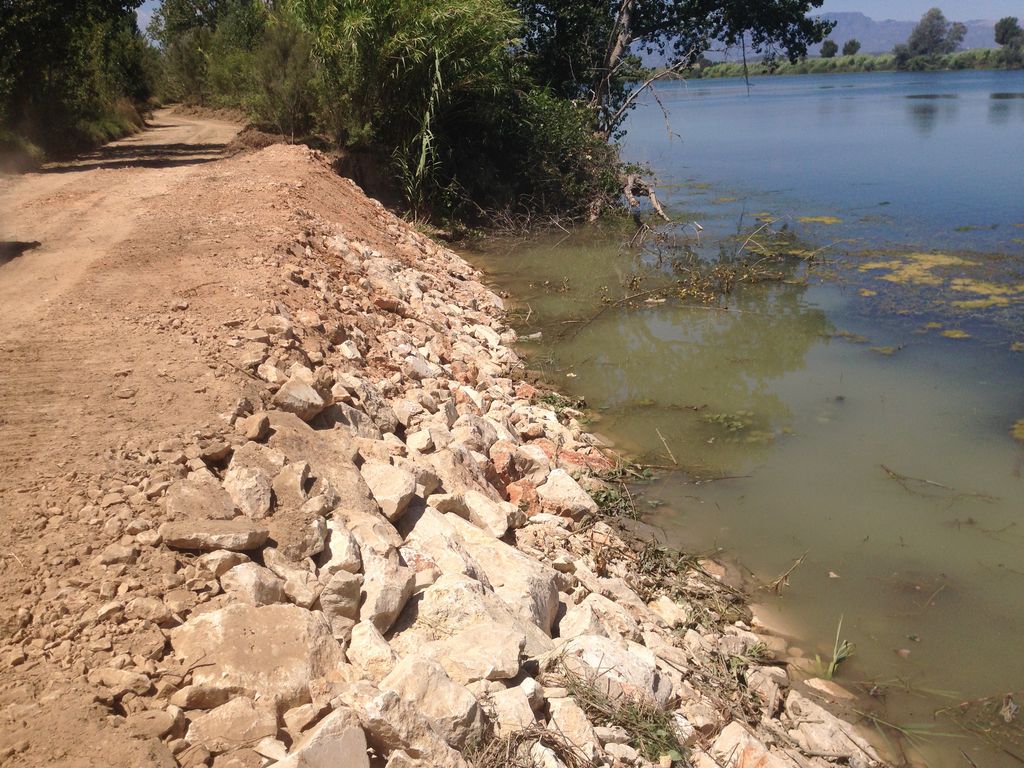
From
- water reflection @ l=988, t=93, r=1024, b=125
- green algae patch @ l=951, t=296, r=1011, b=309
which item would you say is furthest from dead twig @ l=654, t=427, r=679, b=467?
water reflection @ l=988, t=93, r=1024, b=125

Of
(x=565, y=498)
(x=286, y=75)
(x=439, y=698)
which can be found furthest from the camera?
(x=286, y=75)

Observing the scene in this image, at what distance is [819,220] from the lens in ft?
48.6

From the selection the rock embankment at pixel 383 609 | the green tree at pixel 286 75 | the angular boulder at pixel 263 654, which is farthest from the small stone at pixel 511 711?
the green tree at pixel 286 75

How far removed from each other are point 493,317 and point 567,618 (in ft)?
21.3

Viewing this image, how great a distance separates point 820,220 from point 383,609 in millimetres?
13522

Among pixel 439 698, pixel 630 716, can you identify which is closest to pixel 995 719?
pixel 630 716

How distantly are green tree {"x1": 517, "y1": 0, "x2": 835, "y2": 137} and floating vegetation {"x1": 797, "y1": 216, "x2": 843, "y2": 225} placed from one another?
4.50 meters

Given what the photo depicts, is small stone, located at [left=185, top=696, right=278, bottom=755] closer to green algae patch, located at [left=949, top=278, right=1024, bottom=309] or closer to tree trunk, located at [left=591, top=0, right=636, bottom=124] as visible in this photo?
green algae patch, located at [left=949, top=278, right=1024, bottom=309]

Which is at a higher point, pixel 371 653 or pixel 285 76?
pixel 285 76

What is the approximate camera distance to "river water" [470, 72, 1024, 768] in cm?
457

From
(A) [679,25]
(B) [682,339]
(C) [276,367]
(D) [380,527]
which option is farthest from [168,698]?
(A) [679,25]

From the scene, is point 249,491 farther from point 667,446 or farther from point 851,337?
point 851,337

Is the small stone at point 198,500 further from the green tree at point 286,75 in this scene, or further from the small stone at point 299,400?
the green tree at point 286,75

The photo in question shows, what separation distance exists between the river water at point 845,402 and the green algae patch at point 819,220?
85 mm
